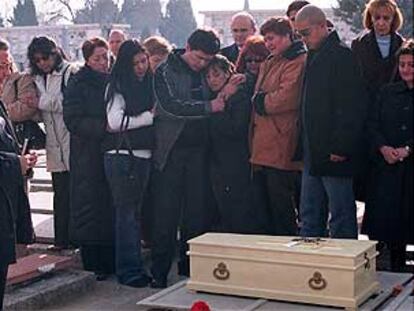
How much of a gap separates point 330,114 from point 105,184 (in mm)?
1617

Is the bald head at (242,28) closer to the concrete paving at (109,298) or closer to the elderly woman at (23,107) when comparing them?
the elderly woman at (23,107)

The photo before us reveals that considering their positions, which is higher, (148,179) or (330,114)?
(330,114)

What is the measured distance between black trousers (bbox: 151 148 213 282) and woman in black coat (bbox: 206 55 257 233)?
0.34 feet

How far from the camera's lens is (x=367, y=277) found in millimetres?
4547

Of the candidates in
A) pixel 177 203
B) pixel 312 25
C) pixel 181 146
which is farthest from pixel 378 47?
pixel 177 203

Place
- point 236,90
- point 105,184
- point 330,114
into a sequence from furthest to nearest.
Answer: point 105,184
point 236,90
point 330,114

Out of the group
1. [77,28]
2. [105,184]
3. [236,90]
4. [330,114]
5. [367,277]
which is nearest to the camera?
[367,277]

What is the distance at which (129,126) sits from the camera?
541 centimetres

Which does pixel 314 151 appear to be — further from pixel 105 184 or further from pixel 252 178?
pixel 105 184

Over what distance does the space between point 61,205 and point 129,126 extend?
1.08m

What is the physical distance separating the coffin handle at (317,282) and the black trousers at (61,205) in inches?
90.4

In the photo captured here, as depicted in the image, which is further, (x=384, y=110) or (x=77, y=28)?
(x=77, y=28)

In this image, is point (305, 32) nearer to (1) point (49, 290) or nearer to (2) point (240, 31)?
(2) point (240, 31)

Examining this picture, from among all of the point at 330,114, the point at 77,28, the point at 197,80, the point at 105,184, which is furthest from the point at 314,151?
the point at 77,28
